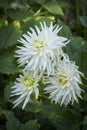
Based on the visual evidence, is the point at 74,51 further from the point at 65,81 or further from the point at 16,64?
the point at 16,64

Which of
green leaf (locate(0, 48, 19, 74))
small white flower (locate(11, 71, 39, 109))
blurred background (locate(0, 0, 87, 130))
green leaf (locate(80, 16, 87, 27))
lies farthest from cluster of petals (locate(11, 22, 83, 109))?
green leaf (locate(80, 16, 87, 27))

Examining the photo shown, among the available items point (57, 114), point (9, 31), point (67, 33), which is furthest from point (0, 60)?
point (57, 114)

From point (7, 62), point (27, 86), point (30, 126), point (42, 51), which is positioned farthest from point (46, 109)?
point (7, 62)

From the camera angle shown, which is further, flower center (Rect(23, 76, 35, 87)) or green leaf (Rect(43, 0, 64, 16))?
green leaf (Rect(43, 0, 64, 16))

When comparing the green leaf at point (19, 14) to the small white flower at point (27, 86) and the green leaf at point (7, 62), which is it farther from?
the small white flower at point (27, 86)

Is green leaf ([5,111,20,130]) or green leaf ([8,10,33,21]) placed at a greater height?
green leaf ([8,10,33,21])

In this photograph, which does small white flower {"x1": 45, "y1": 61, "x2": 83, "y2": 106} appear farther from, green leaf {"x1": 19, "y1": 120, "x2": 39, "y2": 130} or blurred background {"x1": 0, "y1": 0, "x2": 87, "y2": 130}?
green leaf {"x1": 19, "y1": 120, "x2": 39, "y2": 130}

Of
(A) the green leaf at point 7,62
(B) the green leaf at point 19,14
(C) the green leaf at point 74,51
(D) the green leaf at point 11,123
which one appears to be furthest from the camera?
(B) the green leaf at point 19,14

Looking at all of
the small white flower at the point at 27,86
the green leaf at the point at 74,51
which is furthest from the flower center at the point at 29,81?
the green leaf at the point at 74,51

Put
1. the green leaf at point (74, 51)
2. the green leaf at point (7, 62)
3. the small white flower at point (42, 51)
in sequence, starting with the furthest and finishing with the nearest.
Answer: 1. the green leaf at point (7, 62)
2. the green leaf at point (74, 51)
3. the small white flower at point (42, 51)
